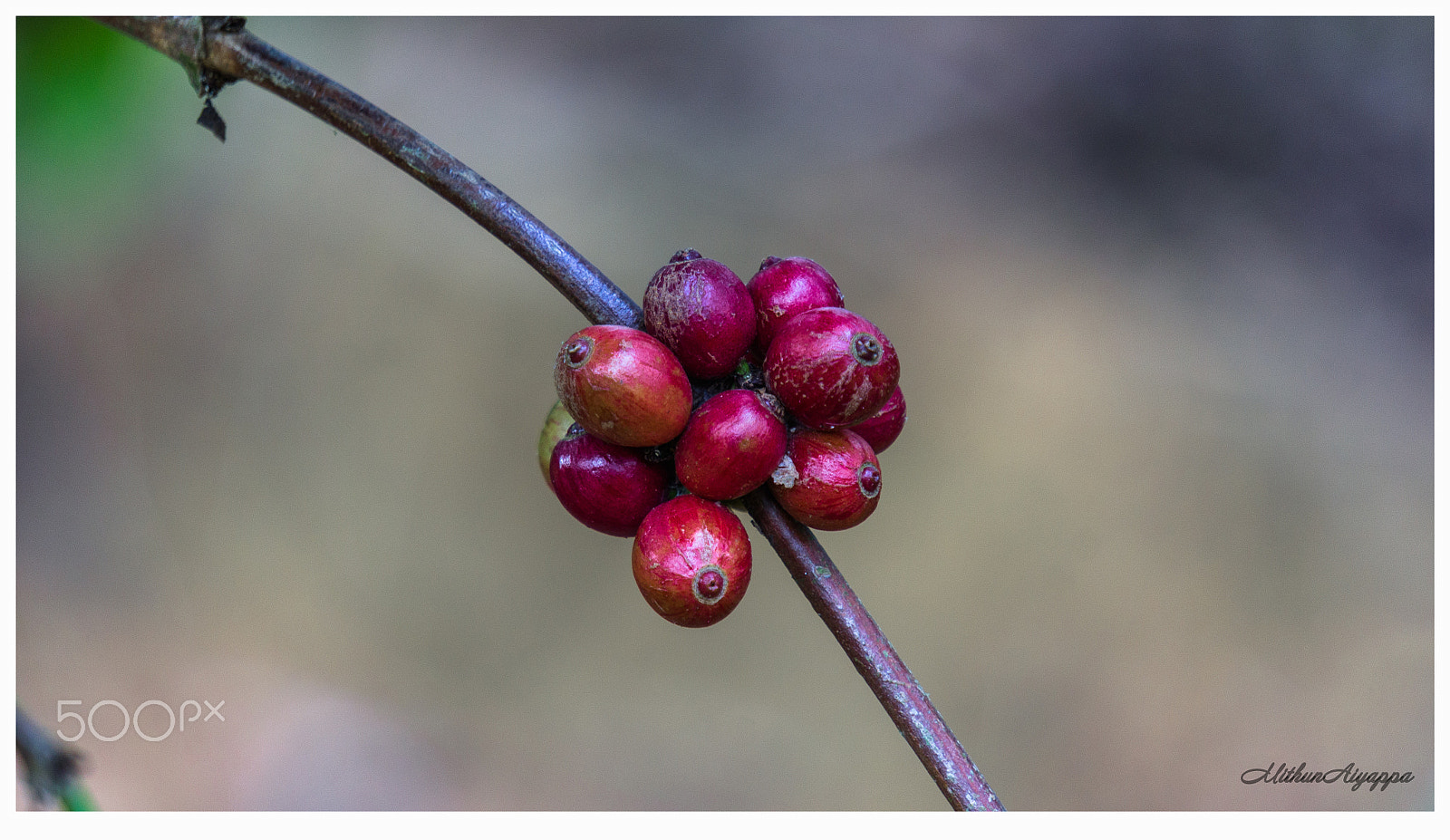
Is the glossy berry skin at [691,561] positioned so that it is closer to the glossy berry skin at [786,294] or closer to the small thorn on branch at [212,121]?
the glossy berry skin at [786,294]

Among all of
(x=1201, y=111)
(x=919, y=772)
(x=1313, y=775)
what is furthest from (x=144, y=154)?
(x=1313, y=775)

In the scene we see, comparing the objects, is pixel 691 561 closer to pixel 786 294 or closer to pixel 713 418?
pixel 713 418

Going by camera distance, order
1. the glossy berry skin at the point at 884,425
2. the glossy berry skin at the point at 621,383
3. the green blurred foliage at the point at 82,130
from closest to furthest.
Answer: the glossy berry skin at the point at 621,383 < the glossy berry skin at the point at 884,425 < the green blurred foliage at the point at 82,130

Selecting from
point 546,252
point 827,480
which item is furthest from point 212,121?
point 827,480

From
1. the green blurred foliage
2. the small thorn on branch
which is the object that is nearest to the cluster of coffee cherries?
the small thorn on branch

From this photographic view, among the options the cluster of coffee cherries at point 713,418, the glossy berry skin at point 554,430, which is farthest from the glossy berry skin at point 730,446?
the glossy berry skin at point 554,430
